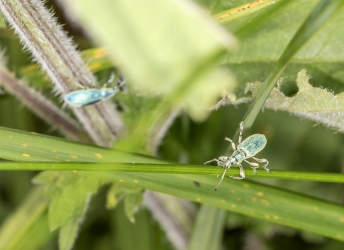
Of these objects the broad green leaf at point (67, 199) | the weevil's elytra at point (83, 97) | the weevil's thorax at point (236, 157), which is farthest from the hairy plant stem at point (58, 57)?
the weevil's thorax at point (236, 157)

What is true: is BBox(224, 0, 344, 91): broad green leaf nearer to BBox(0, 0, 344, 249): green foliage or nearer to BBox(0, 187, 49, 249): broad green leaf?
BBox(0, 0, 344, 249): green foliage

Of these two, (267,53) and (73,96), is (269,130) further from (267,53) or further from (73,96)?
(73,96)

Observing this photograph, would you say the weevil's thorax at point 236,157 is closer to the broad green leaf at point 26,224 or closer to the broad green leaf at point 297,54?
the broad green leaf at point 297,54

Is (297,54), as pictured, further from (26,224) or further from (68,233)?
(26,224)

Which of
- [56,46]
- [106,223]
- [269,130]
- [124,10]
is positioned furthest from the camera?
[106,223]

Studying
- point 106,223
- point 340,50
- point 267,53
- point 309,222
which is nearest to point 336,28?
point 340,50

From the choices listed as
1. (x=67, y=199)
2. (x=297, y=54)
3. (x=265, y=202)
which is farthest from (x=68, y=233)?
(x=297, y=54)

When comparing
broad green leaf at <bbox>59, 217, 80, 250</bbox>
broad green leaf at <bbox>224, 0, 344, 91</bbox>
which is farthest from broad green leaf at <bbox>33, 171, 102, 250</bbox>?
broad green leaf at <bbox>224, 0, 344, 91</bbox>
